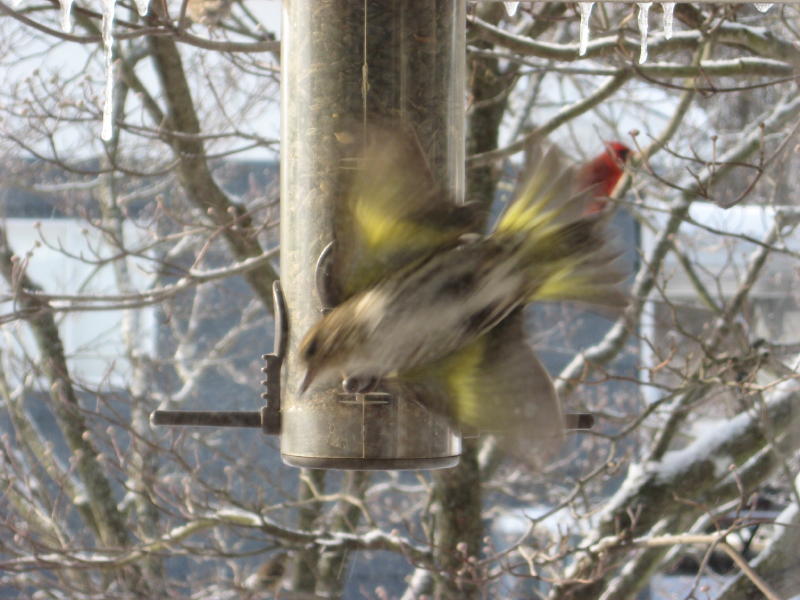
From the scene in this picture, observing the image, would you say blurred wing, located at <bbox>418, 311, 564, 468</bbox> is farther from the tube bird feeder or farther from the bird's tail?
the tube bird feeder

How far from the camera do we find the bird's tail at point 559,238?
1737mm

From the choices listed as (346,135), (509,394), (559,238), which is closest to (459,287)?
(559,238)

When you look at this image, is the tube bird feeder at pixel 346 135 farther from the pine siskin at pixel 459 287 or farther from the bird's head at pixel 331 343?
the bird's head at pixel 331 343

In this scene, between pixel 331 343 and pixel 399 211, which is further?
pixel 399 211

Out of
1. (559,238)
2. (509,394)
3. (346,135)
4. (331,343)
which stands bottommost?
(509,394)

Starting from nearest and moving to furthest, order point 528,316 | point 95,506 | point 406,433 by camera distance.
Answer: point 528,316 → point 406,433 → point 95,506

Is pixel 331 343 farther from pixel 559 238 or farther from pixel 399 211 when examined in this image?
pixel 559 238

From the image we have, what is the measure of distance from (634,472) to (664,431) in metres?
0.26

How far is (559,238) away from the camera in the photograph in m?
1.74

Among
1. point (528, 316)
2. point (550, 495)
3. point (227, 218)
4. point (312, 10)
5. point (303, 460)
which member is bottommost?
point (550, 495)

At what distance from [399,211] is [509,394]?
1.28ft

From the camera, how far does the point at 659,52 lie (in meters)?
3.68

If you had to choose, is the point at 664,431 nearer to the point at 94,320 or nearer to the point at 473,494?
the point at 473,494

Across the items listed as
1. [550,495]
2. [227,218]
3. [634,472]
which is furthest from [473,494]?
[550,495]
